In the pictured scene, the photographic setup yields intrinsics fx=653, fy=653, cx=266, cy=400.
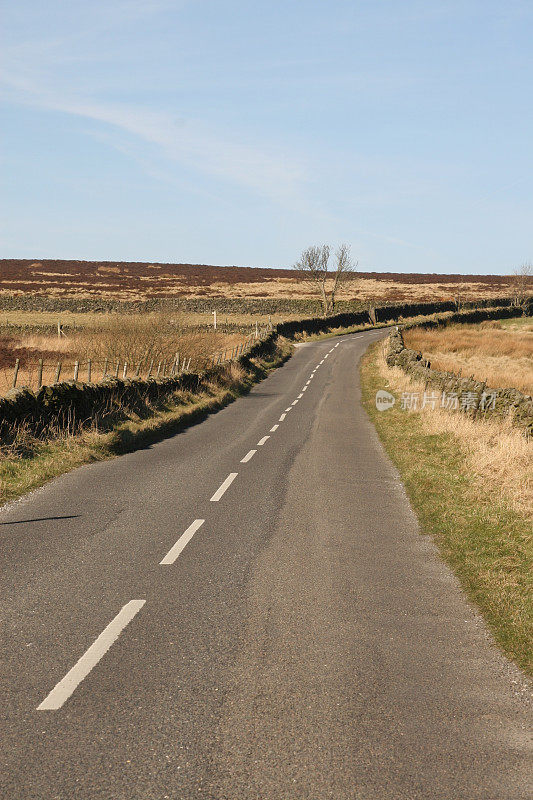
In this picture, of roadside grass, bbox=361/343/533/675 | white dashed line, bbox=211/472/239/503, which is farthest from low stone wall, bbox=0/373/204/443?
roadside grass, bbox=361/343/533/675

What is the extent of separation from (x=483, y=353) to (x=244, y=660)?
41.8 meters

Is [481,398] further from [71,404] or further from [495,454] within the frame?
[71,404]

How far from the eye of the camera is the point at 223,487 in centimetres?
1175

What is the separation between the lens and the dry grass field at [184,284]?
110000mm

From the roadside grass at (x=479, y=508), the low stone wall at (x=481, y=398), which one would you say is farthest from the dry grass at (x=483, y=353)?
the roadside grass at (x=479, y=508)

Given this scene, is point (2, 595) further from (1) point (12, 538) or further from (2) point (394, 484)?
(2) point (394, 484)

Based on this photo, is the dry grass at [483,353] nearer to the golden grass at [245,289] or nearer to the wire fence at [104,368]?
the wire fence at [104,368]

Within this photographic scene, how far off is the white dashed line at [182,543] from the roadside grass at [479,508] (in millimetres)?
3222

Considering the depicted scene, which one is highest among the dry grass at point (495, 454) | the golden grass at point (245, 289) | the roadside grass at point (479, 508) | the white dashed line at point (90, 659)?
the golden grass at point (245, 289)

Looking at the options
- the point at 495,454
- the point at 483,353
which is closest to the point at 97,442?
the point at 495,454

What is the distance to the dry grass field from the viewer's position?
110 metres

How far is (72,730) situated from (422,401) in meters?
19.6

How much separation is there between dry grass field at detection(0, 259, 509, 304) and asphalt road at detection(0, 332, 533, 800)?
93.6m

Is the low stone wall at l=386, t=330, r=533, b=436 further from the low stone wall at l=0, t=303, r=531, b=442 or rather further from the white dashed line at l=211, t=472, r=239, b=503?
the white dashed line at l=211, t=472, r=239, b=503
